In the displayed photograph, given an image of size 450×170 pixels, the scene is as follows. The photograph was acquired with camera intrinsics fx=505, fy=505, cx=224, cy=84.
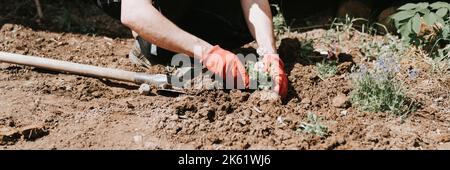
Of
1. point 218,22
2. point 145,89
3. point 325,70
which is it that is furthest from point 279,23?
point 145,89

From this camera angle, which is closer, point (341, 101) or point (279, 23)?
point (341, 101)

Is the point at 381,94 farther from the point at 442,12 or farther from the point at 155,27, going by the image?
the point at 155,27

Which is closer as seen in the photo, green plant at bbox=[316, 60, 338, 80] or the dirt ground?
the dirt ground

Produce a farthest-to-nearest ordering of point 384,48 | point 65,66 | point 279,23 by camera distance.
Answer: point 279,23, point 384,48, point 65,66

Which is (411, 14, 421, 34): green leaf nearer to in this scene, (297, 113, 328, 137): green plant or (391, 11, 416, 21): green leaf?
(391, 11, 416, 21): green leaf

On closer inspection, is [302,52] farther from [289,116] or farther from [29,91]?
[29,91]

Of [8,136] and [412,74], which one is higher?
[412,74]

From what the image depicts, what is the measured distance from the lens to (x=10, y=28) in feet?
11.2

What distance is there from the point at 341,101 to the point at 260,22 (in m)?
0.67

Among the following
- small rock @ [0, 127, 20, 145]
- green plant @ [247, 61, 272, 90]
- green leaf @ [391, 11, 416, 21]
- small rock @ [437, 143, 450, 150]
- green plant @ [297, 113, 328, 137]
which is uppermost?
green leaf @ [391, 11, 416, 21]

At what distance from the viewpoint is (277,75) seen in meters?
2.63

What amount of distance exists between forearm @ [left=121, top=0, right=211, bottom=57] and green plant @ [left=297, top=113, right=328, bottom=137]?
0.67 meters

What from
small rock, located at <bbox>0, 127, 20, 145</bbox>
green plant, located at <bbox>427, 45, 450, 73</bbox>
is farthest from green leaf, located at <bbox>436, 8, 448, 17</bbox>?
small rock, located at <bbox>0, 127, 20, 145</bbox>

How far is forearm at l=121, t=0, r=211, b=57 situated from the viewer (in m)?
2.66
